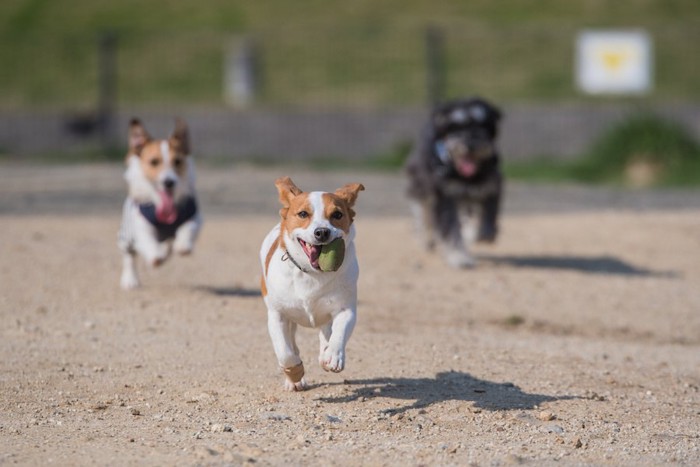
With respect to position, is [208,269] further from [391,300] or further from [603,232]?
[603,232]

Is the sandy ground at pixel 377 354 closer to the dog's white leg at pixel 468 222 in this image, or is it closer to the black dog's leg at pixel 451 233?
the black dog's leg at pixel 451 233

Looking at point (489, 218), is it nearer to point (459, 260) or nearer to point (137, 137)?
point (459, 260)

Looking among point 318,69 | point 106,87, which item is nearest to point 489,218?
point 106,87

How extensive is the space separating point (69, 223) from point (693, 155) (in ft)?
27.9

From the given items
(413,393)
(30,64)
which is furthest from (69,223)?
(30,64)

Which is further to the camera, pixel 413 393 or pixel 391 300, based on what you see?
pixel 391 300

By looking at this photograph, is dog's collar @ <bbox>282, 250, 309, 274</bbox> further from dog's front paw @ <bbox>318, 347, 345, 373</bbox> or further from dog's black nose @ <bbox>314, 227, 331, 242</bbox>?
dog's front paw @ <bbox>318, 347, 345, 373</bbox>

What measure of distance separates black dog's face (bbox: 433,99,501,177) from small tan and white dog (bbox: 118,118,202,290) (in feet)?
7.52

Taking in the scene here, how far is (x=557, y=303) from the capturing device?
8.79 meters

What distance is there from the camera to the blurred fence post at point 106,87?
1839cm

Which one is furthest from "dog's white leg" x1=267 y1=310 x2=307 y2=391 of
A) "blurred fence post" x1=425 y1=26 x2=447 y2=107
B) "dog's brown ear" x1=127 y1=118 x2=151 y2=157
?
"blurred fence post" x1=425 y1=26 x2=447 y2=107

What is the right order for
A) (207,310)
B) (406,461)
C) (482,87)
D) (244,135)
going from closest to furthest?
(406,461)
(207,310)
(244,135)
(482,87)

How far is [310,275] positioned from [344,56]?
1850 cm

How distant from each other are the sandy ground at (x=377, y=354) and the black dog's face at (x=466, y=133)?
2.73ft
